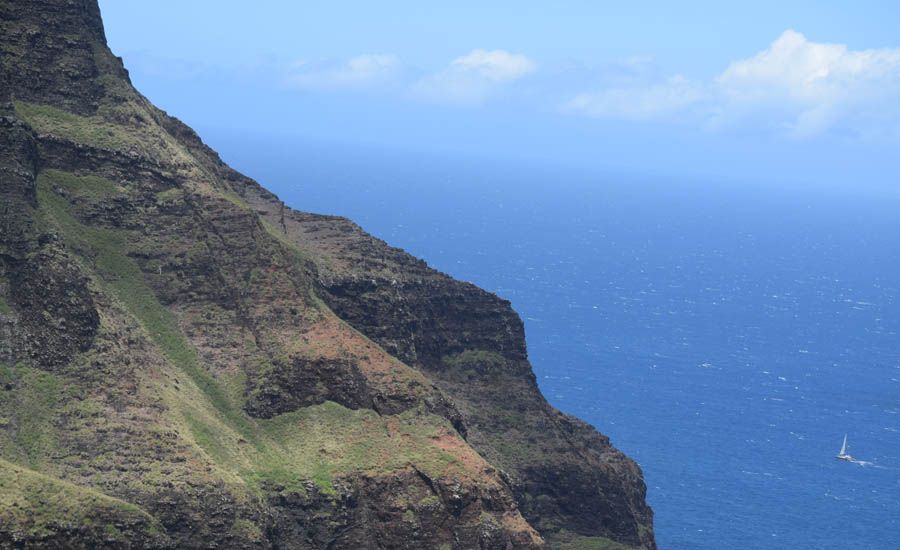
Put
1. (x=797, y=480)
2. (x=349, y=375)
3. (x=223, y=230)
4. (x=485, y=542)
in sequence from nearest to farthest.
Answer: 1. (x=485, y=542)
2. (x=349, y=375)
3. (x=223, y=230)
4. (x=797, y=480)

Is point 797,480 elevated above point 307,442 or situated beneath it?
elevated above

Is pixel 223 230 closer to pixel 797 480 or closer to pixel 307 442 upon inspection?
pixel 307 442

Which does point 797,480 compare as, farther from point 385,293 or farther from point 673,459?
point 385,293

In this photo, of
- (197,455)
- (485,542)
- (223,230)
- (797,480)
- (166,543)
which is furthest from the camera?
(797,480)

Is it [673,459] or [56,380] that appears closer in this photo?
[56,380]

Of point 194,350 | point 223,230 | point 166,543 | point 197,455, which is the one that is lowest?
point 166,543

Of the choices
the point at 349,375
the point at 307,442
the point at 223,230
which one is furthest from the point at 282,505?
the point at 223,230
